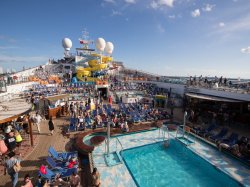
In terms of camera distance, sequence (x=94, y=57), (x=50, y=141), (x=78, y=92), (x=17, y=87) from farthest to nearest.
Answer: (x=94, y=57), (x=78, y=92), (x=17, y=87), (x=50, y=141)

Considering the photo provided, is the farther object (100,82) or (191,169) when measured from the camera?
(100,82)

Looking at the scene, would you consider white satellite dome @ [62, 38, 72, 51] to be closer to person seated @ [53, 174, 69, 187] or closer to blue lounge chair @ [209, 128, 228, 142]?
blue lounge chair @ [209, 128, 228, 142]

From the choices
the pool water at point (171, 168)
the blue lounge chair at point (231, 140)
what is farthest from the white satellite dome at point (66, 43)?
the blue lounge chair at point (231, 140)

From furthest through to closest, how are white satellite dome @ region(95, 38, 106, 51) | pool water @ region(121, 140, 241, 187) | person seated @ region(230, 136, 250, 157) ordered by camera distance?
1. white satellite dome @ region(95, 38, 106, 51)
2. person seated @ region(230, 136, 250, 157)
3. pool water @ region(121, 140, 241, 187)

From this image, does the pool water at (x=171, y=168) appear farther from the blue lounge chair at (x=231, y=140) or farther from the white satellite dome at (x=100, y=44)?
the white satellite dome at (x=100, y=44)

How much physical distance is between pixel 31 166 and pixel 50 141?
7.18 ft

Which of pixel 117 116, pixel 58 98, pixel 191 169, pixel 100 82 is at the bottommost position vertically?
pixel 191 169

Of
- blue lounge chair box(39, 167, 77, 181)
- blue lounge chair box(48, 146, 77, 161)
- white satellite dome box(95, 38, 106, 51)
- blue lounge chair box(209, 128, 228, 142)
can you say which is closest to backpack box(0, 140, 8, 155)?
blue lounge chair box(48, 146, 77, 161)

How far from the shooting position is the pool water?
20.0ft

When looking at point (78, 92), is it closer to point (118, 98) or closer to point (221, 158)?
point (118, 98)

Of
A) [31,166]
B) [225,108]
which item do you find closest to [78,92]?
[31,166]

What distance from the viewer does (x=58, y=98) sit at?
13.8m

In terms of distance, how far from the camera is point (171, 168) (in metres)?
7.05

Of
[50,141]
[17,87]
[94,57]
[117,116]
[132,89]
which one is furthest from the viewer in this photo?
[94,57]
